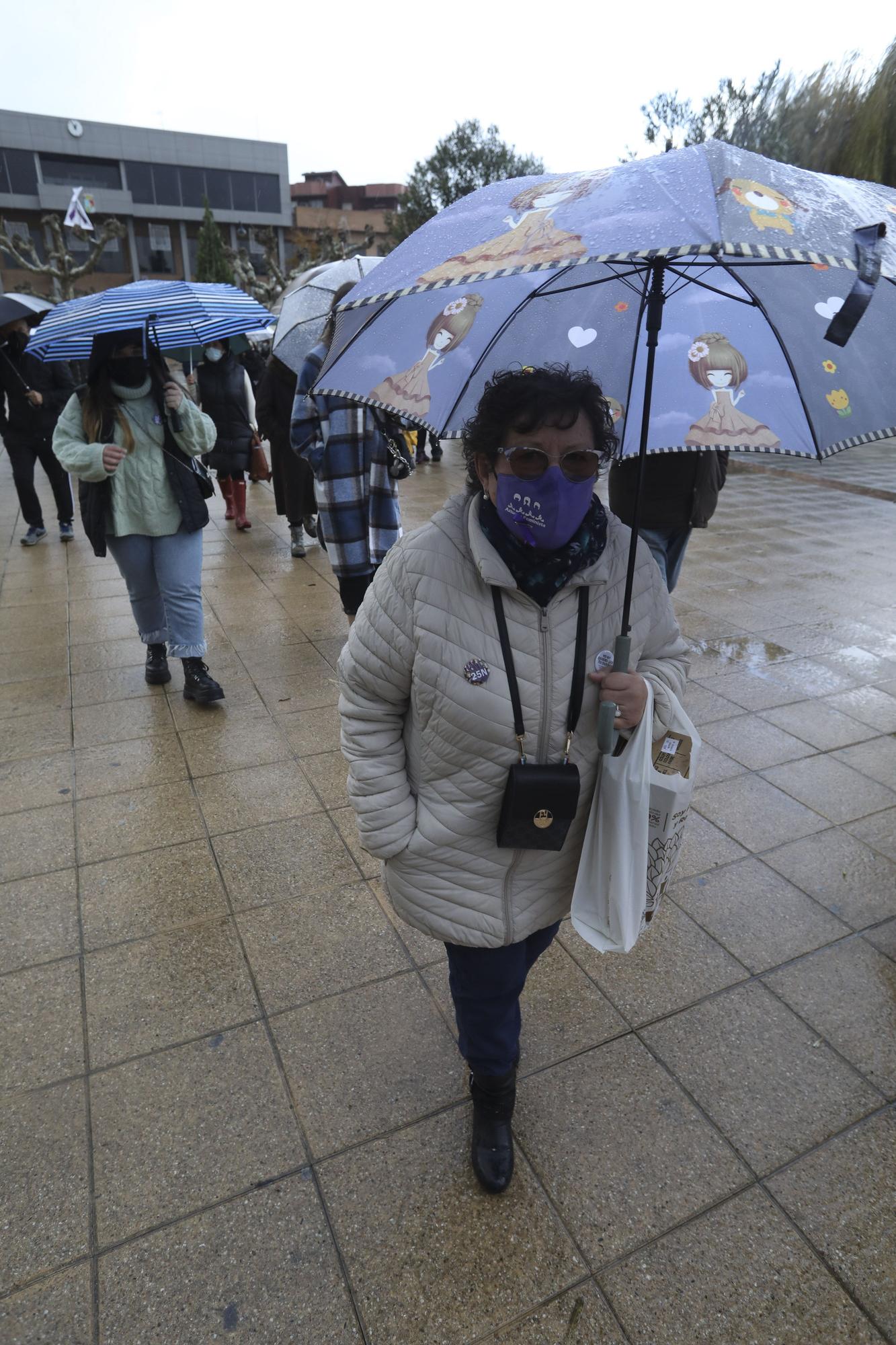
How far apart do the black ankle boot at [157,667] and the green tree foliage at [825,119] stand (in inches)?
561

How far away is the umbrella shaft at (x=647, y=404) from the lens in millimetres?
1647

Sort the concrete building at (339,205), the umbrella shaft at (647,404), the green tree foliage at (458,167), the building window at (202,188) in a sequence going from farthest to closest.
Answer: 1. the concrete building at (339,205)
2. the building window at (202,188)
3. the green tree foliage at (458,167)
4. the umbrella shaft at (647,404)

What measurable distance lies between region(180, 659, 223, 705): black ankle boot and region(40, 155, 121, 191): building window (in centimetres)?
5607

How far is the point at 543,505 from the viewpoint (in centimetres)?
157

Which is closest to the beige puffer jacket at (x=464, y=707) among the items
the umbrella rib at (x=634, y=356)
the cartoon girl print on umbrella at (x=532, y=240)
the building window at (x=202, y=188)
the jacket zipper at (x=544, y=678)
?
the jacket zipper at (x=544, y=678)

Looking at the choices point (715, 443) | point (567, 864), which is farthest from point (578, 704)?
point (715, 443)

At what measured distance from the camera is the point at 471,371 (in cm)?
210

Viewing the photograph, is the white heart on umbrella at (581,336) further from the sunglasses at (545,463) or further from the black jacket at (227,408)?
the black jacket at (227,408)

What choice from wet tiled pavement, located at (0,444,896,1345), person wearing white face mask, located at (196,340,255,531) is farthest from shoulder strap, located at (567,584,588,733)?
person wearing white face mask, located at (196,340,255,531)

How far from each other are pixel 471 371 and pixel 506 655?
89 cm

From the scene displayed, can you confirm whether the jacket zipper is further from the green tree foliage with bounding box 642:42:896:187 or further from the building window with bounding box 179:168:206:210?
the building window with bounding box 179:168:206:210

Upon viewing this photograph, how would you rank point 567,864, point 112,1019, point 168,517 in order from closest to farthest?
point 567,864 < point 112,1019 < point 168,517

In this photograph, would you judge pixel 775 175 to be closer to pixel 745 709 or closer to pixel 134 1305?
pixel 134 1305

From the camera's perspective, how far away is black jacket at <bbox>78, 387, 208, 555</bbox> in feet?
13.3
